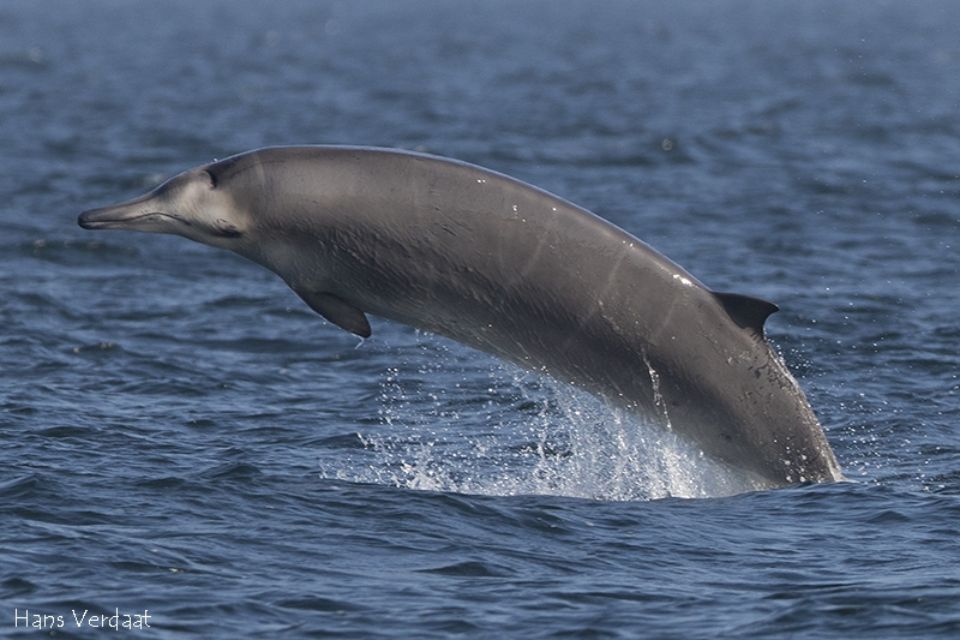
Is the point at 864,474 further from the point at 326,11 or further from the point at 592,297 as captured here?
the point at 326,11

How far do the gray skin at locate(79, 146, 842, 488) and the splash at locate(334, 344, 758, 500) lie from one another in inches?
18.3

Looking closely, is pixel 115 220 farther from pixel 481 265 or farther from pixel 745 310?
pixel 745 310

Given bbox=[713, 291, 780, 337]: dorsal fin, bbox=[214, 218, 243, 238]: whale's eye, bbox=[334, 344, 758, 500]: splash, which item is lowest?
bbox=[334, 344, 758, 500]: splash

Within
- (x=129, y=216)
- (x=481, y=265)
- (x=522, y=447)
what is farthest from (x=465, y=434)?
(x=129, y=216)

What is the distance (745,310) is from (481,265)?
6.63 ft

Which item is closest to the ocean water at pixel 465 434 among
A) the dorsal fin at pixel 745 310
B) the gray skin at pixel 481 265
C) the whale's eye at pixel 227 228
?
the gray skin at pixel 481 265

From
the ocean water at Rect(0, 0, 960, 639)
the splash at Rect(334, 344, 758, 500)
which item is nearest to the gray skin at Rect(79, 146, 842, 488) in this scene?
the splash at Rect(334, 344, 758, 500)

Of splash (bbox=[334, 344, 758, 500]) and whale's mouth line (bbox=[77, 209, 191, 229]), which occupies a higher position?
whale's mouth line (bbox=[77, 209, 191, 229])

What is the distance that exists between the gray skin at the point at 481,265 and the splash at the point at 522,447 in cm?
46

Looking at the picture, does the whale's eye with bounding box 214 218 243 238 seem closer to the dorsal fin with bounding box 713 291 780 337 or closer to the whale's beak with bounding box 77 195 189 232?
the whale's beak with bounding box 77 195 189 232

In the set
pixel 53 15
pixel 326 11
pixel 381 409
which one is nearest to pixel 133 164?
pixel 381 409

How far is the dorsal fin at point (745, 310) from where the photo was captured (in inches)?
565

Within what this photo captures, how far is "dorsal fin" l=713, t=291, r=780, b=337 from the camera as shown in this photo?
14.3 meters

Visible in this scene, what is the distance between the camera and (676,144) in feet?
136
